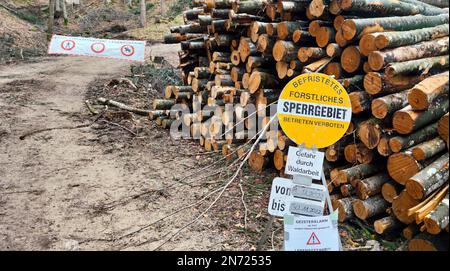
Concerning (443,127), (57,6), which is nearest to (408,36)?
(443,127)

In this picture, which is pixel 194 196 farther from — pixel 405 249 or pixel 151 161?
pixel 405 249

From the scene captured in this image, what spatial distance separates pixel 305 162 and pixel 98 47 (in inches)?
471

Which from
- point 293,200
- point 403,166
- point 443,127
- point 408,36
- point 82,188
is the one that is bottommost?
point 82,188

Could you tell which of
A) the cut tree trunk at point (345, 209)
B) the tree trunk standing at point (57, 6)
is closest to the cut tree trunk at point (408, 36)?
the cut tree trunk at point (345, 209)

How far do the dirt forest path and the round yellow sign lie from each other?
1.73 metres

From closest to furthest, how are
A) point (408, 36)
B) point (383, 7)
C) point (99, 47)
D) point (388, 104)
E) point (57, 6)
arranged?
point (388, 104)
point (408, 36)
point (383, 7)
point (99, 47)
point (57, 6)

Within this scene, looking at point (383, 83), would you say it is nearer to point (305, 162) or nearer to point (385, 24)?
point (385, 24)

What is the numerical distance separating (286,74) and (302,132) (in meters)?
2.24

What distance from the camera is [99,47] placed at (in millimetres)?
14312

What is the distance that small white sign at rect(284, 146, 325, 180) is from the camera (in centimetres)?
378

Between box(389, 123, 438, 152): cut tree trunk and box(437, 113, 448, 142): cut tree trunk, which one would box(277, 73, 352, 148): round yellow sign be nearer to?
box(389, 123, 438, 152): cut tree trunk

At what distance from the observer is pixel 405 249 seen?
419 centimetres

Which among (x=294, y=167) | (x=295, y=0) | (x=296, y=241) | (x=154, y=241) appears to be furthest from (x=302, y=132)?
(x=295, y=0)

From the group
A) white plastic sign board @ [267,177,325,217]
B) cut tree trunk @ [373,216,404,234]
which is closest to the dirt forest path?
white plastic sign board @ [267,177,325,217]
